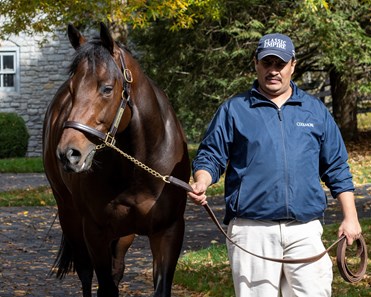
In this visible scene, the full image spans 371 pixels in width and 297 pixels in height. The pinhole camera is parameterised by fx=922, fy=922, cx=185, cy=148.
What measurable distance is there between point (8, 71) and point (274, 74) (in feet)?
78.7

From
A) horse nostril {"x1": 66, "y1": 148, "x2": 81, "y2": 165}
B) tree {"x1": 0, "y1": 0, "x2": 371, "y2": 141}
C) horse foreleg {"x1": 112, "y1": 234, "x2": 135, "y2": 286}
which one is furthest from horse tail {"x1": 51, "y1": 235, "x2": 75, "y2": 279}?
tree {"x1": 0, "y1": 0, "x2": 371, "y2": 141}

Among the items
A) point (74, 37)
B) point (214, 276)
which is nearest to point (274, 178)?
point (74, 37)

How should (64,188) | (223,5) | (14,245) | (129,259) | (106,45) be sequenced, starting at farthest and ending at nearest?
(223,5)
(14,245)
(129,259)
(64,188)
(106,45)

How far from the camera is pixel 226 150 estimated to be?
4.67 meters

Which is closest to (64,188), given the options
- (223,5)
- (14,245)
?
(14,245)

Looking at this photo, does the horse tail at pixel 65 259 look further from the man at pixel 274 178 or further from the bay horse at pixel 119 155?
the man at pixel 274 178

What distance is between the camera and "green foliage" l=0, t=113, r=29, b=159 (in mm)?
25953

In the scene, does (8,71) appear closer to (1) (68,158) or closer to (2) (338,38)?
(2) (338,38)

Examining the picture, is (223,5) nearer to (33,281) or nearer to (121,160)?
(33,281)

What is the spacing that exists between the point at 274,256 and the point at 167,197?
1.24m

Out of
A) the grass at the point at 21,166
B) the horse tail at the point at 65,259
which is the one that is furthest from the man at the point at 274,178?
the grass at the point at 21,166

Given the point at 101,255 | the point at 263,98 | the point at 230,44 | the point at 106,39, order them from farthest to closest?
the point at 230,44
the point at 101,255
the point at 106,39
the point at 263,98

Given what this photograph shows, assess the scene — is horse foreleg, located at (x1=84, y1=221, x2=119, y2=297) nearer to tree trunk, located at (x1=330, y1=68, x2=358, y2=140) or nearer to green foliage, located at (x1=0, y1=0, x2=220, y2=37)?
green foliage, located at (x1=0, y1=0, x2=220, y2=37)

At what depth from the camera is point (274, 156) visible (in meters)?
4.51
